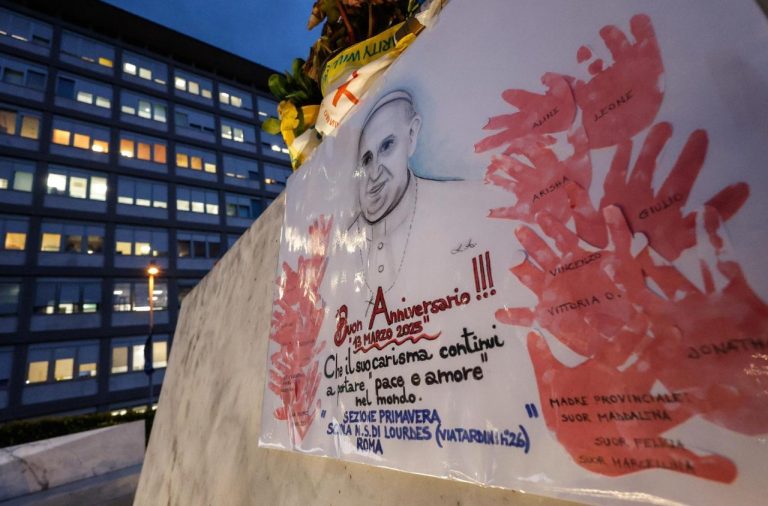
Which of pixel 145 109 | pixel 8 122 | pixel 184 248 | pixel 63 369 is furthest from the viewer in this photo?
pixel 145 109

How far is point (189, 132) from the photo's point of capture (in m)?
26.0

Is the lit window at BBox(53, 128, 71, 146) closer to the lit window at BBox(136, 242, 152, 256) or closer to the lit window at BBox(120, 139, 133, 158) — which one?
the lit window at BBox(120, 139, 133, 158)

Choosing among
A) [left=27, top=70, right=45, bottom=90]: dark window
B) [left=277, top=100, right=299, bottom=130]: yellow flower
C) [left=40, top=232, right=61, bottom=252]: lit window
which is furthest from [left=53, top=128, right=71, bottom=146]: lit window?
[left=277, top=100, right=299, bottom=130]: yellow flower

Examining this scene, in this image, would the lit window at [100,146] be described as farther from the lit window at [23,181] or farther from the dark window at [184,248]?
the dark window at [184,248]

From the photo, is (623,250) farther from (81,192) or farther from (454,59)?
(81,192)

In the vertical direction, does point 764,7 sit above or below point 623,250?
above

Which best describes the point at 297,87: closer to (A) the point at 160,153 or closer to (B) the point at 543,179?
(B) the point at 543,179

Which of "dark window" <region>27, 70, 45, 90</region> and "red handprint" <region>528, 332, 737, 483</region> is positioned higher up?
"dark window" <region>27, 70, 45, 90</region>

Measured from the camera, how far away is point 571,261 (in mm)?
762

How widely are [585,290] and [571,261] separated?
2.5 inches

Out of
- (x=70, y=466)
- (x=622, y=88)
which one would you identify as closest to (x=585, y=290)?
(x=622, y=88)

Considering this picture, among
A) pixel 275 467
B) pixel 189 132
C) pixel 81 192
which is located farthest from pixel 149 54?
pixel 275 467

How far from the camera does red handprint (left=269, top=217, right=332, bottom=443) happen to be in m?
1.48

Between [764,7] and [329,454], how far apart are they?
146 centimetres
